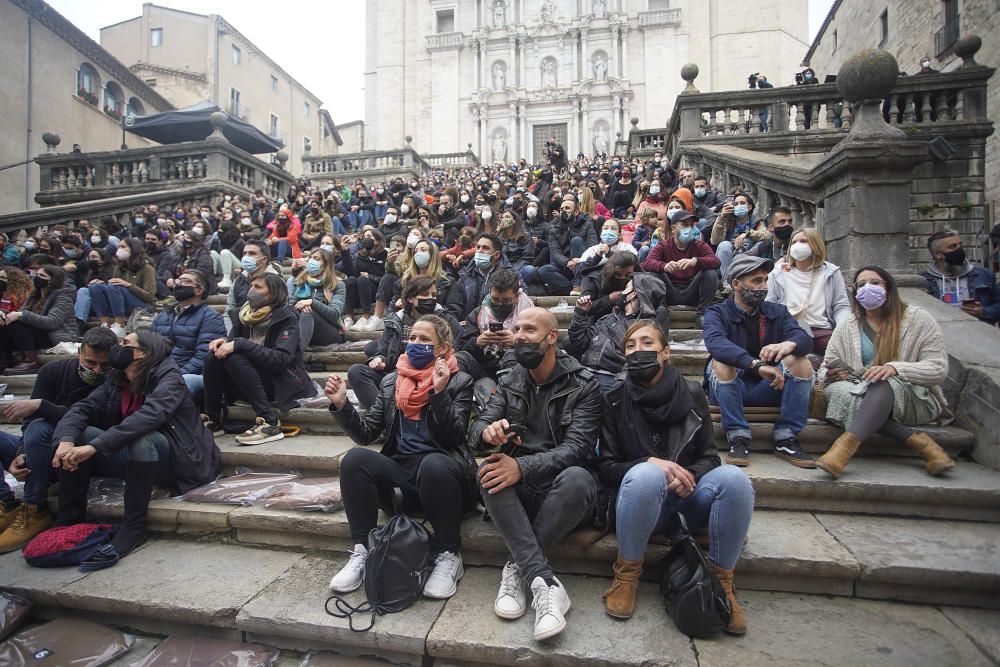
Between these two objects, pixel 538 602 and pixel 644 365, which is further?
pixel 644 365

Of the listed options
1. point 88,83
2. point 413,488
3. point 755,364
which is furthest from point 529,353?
point 88,83

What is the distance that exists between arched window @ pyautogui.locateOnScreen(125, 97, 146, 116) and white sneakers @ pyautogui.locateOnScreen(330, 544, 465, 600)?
27112 millimetres

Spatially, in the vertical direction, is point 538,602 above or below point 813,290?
below

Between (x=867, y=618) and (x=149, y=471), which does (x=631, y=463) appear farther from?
(x=149, y=471)

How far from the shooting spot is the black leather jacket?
2.75 m

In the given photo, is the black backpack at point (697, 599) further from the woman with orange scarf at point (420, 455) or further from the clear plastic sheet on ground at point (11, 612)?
the clear plastic sheet on ground at point (11, 612)

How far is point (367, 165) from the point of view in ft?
77.6

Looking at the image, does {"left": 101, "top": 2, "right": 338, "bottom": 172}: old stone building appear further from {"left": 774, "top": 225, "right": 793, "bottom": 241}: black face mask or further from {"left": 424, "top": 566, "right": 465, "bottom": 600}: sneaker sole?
{"left": 424, "top": 566, "right": 465, "bottom": 600}: sneaker sole

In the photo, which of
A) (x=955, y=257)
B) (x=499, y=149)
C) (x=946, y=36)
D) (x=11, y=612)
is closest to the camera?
(x=11, y=612)

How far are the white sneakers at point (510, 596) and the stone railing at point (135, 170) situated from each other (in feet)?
48.6

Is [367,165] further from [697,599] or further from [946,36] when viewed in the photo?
[697,599]

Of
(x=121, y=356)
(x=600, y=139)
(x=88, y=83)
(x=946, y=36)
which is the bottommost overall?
(x=121, y=356)

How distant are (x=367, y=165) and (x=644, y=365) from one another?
916 inches

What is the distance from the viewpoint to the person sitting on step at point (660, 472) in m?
2.45
